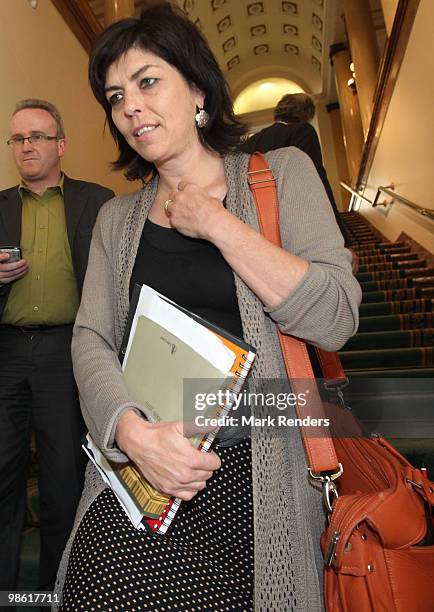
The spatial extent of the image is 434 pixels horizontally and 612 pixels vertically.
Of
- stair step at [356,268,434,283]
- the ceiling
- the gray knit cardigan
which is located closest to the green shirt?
the gray knit cardigan

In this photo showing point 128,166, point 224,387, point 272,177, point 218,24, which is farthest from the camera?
point 218,24

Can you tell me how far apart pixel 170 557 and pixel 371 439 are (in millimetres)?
517

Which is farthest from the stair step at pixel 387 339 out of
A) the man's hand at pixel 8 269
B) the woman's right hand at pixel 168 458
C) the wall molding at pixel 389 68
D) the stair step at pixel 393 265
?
the wall molding at pixel 389 68

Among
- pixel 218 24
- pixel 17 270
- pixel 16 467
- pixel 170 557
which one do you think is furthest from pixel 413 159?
pixel 218 24

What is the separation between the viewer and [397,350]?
137 inches

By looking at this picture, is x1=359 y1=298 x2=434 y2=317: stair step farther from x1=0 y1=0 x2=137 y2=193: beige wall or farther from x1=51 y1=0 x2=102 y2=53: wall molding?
x1=51 y1=0 x2=102 y2=53: wall molding

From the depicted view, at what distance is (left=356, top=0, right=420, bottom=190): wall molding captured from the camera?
514 cm

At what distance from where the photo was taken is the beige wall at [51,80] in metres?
4.15

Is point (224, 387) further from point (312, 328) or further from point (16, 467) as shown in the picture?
point (16, 467)

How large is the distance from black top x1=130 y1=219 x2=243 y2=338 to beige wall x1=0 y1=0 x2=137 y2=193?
7.08 feet

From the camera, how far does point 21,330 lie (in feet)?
7.84

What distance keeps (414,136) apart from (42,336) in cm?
473

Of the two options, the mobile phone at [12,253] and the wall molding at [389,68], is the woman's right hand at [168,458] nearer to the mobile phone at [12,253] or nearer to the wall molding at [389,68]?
the mobile phone at [12,253]

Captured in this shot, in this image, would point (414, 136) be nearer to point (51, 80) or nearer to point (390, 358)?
point (390, 358)
